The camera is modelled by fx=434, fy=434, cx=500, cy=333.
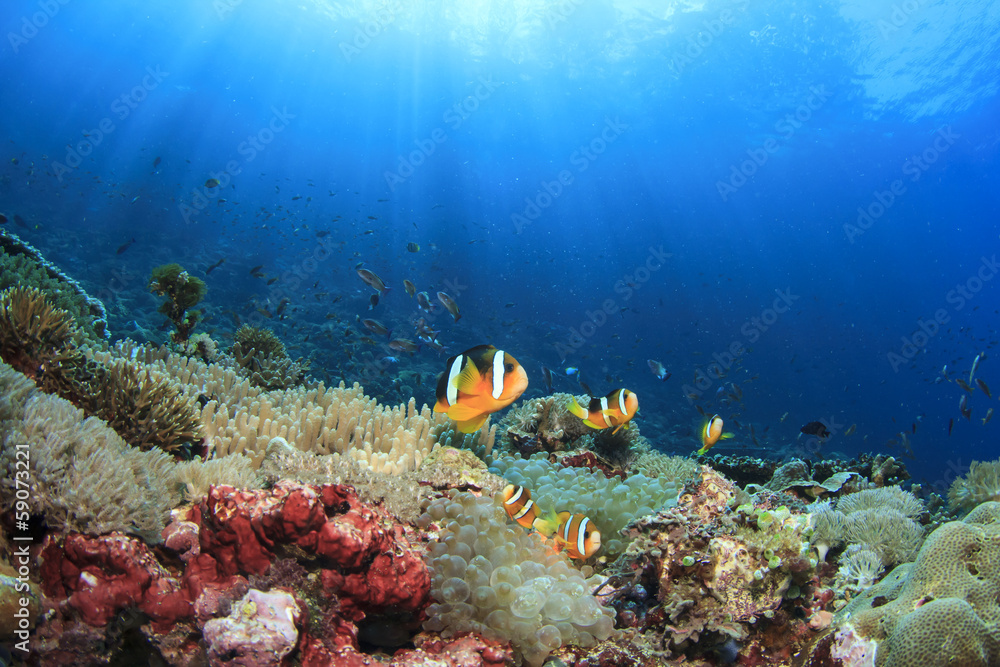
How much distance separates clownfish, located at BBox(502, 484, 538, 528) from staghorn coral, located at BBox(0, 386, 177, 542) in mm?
2118

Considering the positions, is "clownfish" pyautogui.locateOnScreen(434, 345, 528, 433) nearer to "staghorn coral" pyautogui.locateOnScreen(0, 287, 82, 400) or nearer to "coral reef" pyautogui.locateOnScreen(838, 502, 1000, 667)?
"coral reef" pyautogui.locateOnScreen(838, 502, 1000, 667)

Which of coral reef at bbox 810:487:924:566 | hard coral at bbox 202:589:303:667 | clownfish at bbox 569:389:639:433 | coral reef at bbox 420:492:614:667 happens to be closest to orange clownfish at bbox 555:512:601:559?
coral reef at bbox 420:492:614:667

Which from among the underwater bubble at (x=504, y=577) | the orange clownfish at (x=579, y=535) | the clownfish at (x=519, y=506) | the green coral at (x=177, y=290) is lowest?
the underwater bubble at (x=504, y=577)

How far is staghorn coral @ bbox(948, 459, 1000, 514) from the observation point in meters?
4.44

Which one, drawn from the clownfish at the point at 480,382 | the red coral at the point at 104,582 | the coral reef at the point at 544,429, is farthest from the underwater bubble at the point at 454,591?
the coral reef at the point at 544,429

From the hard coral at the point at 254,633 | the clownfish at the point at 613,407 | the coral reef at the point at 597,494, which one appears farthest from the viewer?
the clownfish at the point at 613,407

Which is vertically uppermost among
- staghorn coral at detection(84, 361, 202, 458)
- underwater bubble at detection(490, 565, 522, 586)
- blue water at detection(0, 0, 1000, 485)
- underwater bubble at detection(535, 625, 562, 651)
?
blue water at detection(0, 0, 1000, 485)

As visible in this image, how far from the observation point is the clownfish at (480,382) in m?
2.19

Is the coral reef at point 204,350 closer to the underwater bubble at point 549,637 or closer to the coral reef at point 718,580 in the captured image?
the underwater bubble at point 549,637

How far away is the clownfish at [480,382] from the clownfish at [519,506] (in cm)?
114

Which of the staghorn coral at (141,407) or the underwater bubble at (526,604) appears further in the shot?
the staghorn coral at (141,407)

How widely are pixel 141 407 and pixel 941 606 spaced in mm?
5383

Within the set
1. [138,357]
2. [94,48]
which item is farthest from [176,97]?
[138,357]

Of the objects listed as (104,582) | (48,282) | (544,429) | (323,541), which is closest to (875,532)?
(544,429)
